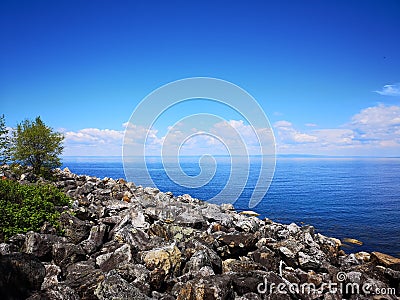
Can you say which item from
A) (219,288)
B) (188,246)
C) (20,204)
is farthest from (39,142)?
(219,288)

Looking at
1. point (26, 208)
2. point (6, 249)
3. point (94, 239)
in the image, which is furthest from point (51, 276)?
point (26, 208)

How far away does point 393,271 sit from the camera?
538 inches

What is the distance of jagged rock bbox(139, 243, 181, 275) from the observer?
11.5 meters

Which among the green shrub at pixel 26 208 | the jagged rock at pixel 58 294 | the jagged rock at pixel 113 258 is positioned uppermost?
the green shrub at pixel 26 208

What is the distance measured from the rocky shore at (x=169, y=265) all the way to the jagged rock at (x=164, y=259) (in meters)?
0.04

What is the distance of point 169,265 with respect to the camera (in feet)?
38.2

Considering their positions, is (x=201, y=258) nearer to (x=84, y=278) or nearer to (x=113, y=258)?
(x=113, y=258)

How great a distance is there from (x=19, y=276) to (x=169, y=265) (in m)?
4.92

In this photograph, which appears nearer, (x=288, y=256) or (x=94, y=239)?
(x=94, y=239)

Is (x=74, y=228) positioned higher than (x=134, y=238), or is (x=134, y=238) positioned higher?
(x=74, y=228)

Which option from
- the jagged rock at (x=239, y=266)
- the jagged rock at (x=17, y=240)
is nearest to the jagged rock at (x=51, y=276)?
the jagged rock at (x=17, y=240)

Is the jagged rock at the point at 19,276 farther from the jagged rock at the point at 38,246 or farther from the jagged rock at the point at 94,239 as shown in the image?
the jagged rock at the point at 94,239

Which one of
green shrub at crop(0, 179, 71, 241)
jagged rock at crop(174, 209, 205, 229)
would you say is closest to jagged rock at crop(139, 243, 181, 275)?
jagged rock at crop(174, 209, 205, 229)

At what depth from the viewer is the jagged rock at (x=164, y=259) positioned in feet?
37.7
